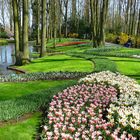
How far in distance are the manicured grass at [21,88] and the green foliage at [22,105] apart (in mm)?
1770

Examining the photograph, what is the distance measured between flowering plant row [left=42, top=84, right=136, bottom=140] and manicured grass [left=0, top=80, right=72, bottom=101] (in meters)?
2.56

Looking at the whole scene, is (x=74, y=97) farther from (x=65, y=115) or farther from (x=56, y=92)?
(x=65, y=115)

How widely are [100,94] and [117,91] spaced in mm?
1277

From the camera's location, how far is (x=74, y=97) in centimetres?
979

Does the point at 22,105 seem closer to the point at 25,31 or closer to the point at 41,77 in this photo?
Answer: the point at 41,77

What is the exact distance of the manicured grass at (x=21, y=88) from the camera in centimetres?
1195

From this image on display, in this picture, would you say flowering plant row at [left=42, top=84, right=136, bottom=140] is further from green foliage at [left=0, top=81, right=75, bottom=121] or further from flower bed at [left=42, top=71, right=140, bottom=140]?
green foliage at [left=0, top=81, right=75, bottom=121]

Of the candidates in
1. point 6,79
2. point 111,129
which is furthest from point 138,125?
point 6,79

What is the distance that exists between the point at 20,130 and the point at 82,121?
170 cm

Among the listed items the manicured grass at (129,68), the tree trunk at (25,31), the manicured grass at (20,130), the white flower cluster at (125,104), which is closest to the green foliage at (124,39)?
the manicured grass at (129,68)

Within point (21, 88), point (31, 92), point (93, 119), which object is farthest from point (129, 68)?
point (93, 119)

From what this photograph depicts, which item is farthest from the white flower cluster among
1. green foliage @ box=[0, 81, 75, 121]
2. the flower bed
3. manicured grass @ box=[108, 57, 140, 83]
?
manicured grass @ box=[108, 57, 140, 83]

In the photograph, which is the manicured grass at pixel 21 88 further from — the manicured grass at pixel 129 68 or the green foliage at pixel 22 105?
the manicured grass at pixel 129 68

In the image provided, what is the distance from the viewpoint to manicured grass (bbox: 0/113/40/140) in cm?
735
